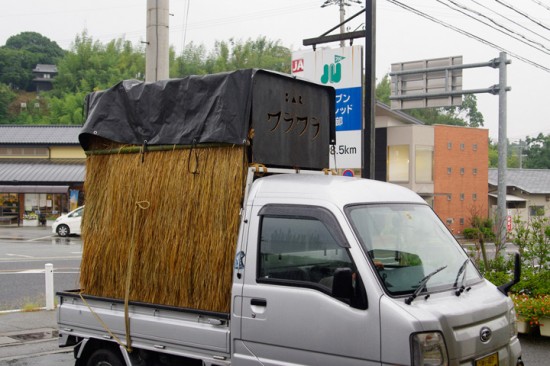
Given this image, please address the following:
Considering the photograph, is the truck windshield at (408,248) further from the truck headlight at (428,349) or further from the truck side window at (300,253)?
the truck headlight at (428,349)

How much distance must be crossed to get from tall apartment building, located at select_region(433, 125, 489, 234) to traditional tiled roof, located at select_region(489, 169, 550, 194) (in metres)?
6.24

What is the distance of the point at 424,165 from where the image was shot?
4275cm

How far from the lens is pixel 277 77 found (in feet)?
19.1

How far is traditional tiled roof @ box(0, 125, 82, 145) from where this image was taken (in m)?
49.0

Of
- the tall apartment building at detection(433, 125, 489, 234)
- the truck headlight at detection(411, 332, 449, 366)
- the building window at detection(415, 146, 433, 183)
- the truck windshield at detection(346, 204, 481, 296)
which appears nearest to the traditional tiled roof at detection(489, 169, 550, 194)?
the tall apartment building at detection(433, 125, 489, 234)

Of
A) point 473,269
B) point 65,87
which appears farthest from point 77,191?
point 473,269

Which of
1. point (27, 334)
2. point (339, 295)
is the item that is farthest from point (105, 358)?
point (27, 334)

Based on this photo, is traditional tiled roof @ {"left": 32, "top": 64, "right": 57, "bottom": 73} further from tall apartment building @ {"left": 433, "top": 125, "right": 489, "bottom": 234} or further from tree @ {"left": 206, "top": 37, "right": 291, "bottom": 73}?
tall apartment building @ {"left": 433, "top": 125, "right": 489, "bottom": 234}

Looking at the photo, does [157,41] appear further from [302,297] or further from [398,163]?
[398,163]

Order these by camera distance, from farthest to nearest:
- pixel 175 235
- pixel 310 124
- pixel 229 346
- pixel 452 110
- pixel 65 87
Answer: pixel 452 110, pixel 65 87, pixel 310 124, pixel 175 235, pixel 229 346

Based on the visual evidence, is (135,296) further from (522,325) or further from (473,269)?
(522,325)

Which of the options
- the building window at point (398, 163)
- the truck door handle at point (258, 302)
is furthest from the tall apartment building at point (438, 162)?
the truck door handle at point (258, 302)

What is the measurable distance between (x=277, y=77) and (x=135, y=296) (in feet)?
7.95

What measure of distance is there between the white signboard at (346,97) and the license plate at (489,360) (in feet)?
21.4
